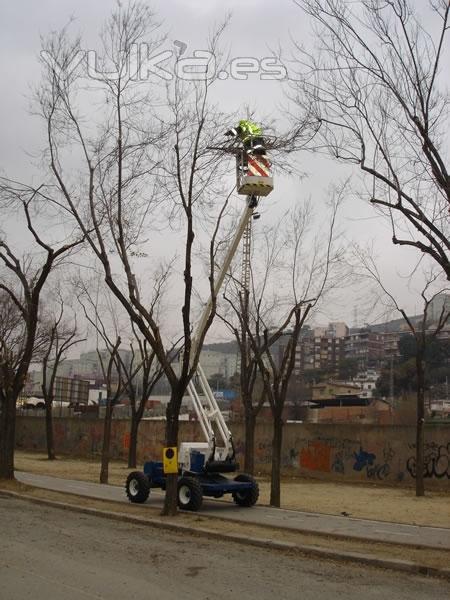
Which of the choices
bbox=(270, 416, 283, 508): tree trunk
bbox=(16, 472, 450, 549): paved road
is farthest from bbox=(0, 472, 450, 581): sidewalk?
bbox=(270, 416, 283, 508): tree trunk

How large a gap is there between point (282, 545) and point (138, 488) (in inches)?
247

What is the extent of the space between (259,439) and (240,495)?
17.3 meters

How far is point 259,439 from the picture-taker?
3297cm

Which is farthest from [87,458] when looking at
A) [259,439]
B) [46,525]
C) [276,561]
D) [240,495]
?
[276,561]

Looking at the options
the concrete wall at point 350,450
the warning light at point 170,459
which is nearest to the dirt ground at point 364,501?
the concrete wall at point 350,450

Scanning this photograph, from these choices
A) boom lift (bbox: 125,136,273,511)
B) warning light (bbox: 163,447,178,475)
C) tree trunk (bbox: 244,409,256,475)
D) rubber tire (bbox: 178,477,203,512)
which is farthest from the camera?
tree trunk (bbox: 244,409,256,475)

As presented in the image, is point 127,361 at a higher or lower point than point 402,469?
higher

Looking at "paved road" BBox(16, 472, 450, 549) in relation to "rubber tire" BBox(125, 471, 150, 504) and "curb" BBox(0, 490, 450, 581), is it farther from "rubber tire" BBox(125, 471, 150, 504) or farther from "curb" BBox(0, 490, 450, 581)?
"curb" BBox(0, 490, 450, 581)

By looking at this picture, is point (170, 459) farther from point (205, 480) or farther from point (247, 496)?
point (247, 496)

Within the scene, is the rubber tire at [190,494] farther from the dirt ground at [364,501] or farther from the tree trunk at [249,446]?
the tree trunk at [249,446]

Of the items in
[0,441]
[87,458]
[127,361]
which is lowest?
[87,458]

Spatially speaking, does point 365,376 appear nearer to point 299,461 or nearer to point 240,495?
point 299,461

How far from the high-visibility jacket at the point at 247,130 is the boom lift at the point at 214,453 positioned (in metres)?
0.22

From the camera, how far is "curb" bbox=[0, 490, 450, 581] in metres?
8.80
